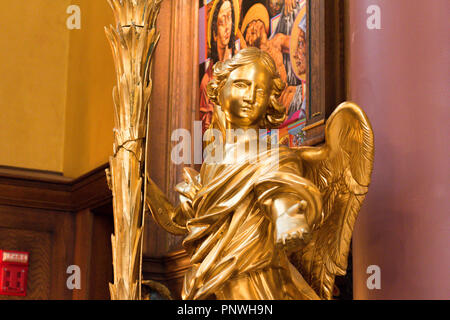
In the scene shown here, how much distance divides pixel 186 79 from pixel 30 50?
1.51 m

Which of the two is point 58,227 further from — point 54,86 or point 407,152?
point 407,152

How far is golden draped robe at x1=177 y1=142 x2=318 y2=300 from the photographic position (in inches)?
92.6

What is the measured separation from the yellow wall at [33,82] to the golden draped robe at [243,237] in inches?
147

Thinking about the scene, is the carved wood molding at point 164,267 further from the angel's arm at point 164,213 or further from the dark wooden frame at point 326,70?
the angel's arm at point 164,213

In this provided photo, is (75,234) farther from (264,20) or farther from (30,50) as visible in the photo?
(264,20)

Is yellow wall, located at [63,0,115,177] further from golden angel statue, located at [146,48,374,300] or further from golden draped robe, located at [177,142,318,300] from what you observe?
golden draped robe, located at [177,142,318,300]

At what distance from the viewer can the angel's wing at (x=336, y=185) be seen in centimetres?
249

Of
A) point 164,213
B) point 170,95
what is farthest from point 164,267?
point 164,213

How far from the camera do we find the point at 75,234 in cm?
592

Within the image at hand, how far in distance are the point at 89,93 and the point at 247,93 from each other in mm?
3674

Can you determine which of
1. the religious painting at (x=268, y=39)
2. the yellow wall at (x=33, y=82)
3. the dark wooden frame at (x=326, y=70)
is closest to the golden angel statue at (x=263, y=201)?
the dark wooden frame at (x=326, y=70)

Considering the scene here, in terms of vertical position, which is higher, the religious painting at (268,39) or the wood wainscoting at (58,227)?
the religious painting at (268,39)

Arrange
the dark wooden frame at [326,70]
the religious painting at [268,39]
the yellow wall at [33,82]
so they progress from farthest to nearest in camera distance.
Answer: the yellow wall at [33,82] < the religious painting at [268,39] < the dark wooden frame at [326,70]
